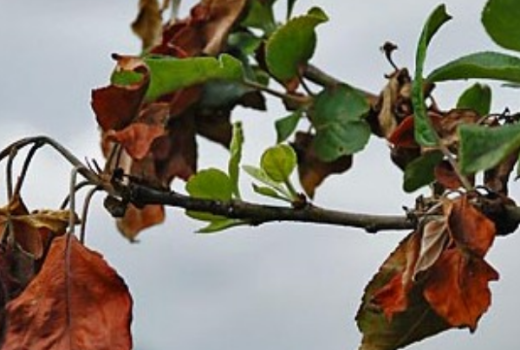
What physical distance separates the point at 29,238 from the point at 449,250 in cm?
31

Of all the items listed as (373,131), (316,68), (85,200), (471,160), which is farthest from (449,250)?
(316,68)

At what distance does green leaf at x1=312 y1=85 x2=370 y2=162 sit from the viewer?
1223mm

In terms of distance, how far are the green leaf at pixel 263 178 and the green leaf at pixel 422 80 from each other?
21cm

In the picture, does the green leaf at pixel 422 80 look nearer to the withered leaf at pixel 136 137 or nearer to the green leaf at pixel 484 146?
the green leaf at pixel 484 146

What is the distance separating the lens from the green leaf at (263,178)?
1039 millimetres

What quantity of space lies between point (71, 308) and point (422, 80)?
0.92ft

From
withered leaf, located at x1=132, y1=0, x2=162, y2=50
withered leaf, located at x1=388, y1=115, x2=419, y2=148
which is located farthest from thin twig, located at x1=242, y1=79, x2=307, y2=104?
withered leaf, located at x1=388, y1=115, x2=419, y2=148

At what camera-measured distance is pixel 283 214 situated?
978 mm

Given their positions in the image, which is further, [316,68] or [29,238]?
[316,68]

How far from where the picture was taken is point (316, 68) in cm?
133

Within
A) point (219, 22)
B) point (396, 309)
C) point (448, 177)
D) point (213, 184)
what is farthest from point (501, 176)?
point (219, 22)

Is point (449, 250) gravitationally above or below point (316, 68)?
below

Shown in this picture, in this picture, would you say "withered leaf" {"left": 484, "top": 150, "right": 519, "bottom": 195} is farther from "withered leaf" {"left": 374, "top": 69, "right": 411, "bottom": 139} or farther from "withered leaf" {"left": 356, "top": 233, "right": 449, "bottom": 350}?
"withered leaf" {"left": 374, "top": 69, "right": 411, "bottom": 139}

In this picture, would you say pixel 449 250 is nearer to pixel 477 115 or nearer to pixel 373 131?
pixel 477 115
